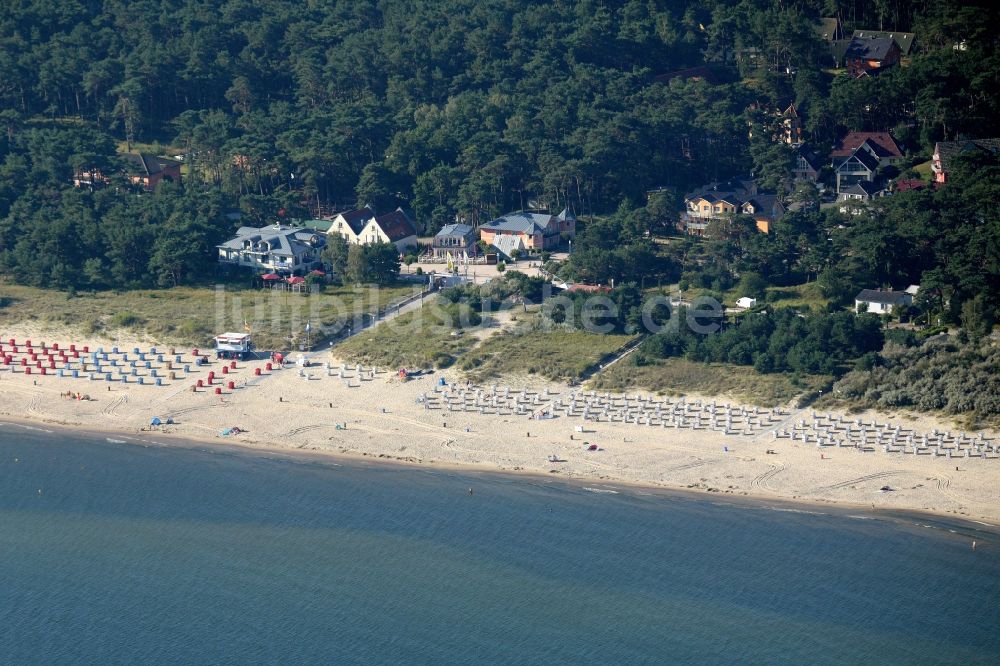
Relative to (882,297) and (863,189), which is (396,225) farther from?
(882,297)

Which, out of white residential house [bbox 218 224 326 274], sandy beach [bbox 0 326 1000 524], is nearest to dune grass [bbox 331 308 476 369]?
sandy beach [bbox 0 326 1000 524]

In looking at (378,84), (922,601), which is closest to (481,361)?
(922,601)

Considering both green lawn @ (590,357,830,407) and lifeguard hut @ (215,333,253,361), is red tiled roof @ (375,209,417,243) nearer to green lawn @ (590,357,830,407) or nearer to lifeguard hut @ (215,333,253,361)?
lifeguard hut @ (215,333,253,361)

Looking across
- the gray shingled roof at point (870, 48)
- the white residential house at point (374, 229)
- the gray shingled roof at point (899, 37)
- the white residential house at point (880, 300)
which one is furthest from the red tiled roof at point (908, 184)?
the white residential house at point (374, 229)

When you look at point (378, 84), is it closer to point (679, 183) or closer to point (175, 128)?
point (175, 128)

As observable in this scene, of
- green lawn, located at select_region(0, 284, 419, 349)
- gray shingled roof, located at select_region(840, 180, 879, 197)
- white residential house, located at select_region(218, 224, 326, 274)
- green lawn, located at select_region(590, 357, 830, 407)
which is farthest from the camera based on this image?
gray shingled roof, located at select_region(840, 180, 879, 197)

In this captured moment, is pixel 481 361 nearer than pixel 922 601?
No
